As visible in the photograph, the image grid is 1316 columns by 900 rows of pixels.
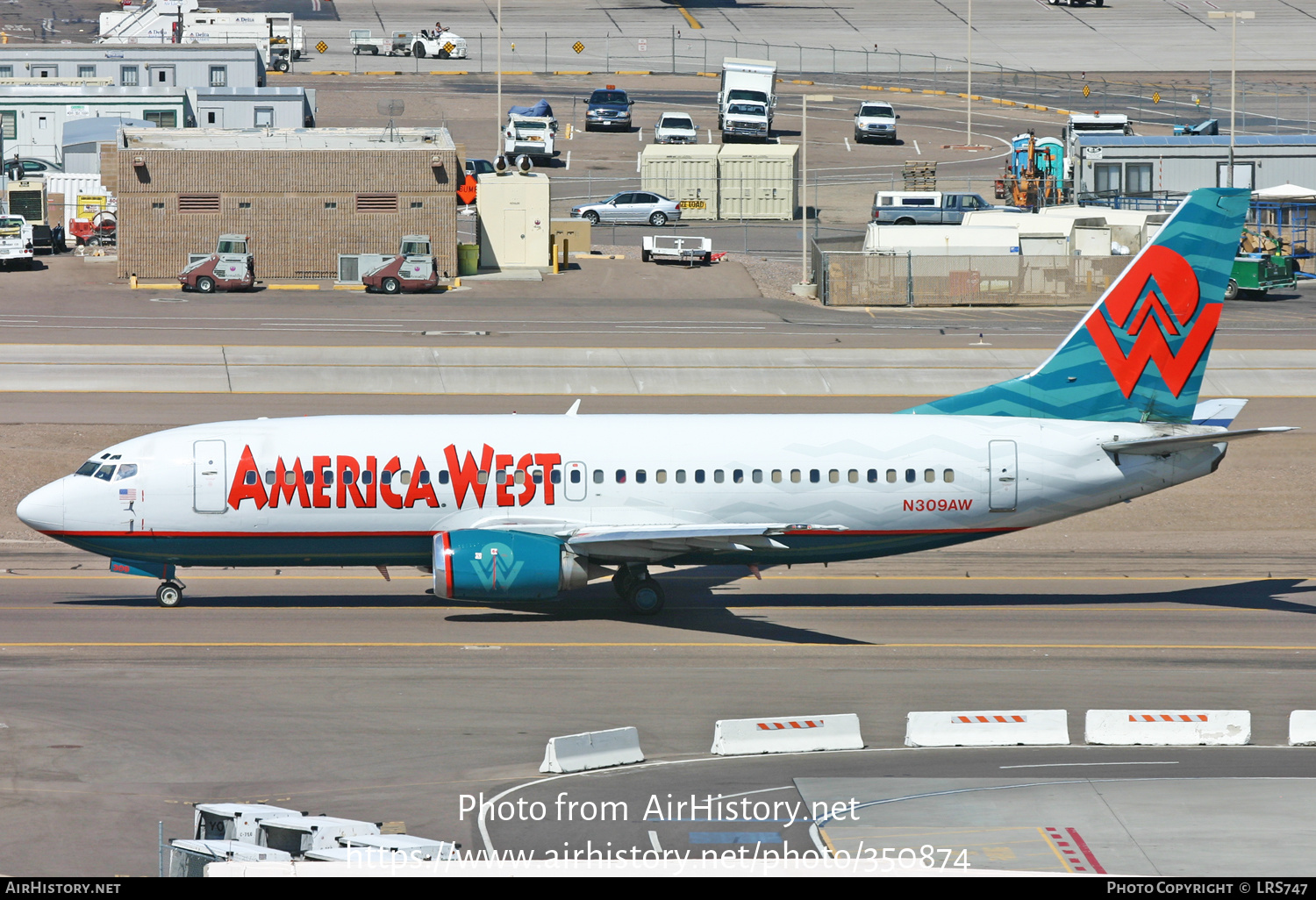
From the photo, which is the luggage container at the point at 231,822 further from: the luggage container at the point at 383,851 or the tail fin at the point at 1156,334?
the tail fin at the point at 1156,334

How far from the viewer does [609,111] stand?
4540 inches

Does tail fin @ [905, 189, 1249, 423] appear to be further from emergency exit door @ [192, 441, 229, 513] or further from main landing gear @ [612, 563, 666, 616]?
emergency exit door @ [192, 441, 229, 513]

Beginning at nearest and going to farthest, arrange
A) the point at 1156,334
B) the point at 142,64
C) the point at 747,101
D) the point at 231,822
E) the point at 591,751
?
the point at 231,822, the point at 591,751, the point at 1156,334, the point at 747,101, the point at 142,64

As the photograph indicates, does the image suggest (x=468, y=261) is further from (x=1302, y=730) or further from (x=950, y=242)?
(x=1302, y=730)

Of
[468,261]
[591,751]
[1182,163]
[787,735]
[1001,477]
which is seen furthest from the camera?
[1182,163]

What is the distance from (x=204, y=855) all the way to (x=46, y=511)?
18.1 metres

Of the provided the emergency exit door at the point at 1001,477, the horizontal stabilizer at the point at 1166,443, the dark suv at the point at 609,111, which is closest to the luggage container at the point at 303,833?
the emergency exit door at the point at 1001,477

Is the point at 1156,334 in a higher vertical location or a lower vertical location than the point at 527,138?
lower

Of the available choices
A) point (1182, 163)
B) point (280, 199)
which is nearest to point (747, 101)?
point (1182, 163)

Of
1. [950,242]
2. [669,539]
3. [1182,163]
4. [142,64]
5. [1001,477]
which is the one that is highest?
[142,64]

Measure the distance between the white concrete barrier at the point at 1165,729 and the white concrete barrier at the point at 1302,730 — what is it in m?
0.72

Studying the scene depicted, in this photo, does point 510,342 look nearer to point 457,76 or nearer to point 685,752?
point 685,752

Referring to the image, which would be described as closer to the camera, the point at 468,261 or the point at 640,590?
the point at 640,590
